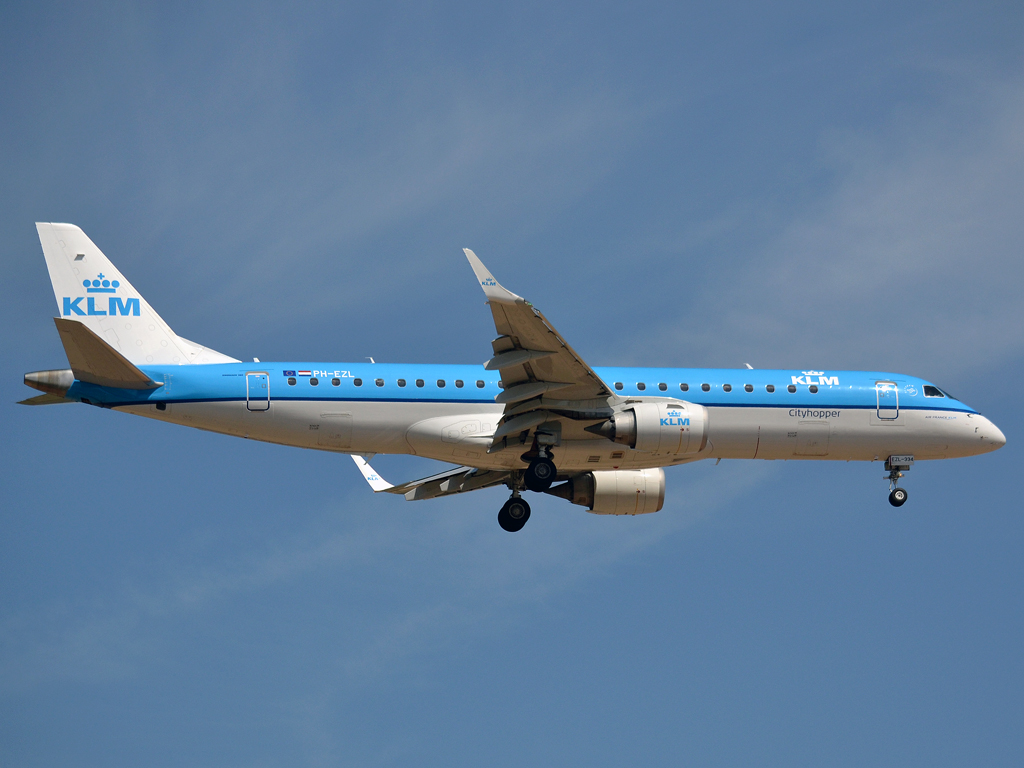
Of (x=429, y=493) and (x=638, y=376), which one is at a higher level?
(x=638, y=376)

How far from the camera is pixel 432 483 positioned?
37.6 metres

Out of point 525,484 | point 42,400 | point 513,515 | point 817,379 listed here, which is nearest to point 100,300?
point 42,400

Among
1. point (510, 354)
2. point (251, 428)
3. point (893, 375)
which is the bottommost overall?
point (251, 428)

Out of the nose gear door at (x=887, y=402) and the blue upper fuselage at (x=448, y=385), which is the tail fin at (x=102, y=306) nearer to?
the blue upper fuselage at (x=448, y=385)

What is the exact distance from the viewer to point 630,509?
116 ft

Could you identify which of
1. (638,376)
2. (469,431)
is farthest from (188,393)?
(638,376)

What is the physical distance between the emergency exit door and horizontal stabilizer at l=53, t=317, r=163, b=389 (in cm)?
239

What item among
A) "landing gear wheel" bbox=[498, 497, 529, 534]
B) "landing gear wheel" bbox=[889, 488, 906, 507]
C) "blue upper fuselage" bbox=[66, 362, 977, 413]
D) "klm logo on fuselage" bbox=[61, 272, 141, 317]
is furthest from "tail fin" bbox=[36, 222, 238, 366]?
"landing gear wheel" bbox=[889, 488, 906, 507]

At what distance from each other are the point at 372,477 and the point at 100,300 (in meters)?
10.3

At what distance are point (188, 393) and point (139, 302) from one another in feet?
12.2

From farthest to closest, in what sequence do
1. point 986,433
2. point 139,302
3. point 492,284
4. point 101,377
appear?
point 986,433, point 139,302, point 101,377, point 492,284

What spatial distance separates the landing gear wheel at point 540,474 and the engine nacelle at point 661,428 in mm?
2047

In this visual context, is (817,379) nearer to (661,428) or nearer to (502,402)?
(661,428)

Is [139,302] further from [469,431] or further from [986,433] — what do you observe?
[986,433]
